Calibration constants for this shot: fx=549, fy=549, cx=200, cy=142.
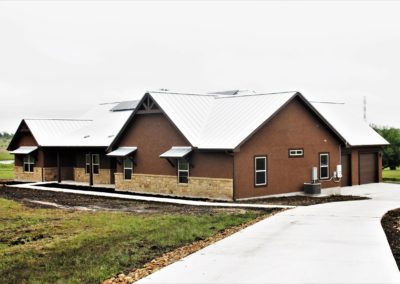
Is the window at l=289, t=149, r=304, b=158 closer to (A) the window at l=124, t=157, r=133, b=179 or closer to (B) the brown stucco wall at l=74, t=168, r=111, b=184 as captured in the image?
(A) the window at l=124, t=157, r=133, b=179

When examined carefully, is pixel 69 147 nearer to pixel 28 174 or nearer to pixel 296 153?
pixel 28 174

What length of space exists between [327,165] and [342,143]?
190 cm

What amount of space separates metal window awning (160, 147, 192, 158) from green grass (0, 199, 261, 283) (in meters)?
7.11

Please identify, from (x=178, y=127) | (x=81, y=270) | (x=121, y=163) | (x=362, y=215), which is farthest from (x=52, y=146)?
(x=81, y=270)

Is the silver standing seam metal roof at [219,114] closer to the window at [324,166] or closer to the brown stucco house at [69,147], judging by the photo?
the window at [324,166]

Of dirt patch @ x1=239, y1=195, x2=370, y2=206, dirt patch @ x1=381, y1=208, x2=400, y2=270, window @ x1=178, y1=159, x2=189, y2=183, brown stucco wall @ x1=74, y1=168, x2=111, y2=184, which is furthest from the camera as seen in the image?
brown stucco wall @ x1=74, y1=168, x2=111, y2=184

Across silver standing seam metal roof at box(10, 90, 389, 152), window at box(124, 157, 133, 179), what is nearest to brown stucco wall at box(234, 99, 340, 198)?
silver standing seam metal roof at box(10, 90, 389, 152)

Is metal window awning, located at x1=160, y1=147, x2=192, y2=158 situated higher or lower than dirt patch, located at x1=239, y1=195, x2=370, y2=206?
higher

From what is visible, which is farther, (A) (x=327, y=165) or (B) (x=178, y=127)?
(A) (x=327, y=165)

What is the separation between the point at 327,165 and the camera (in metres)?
32.0

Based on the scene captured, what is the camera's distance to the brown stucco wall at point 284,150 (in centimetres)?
2717

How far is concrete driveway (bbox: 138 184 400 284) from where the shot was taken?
1051 cm

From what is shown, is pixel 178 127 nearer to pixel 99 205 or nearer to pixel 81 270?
pixel 99 205

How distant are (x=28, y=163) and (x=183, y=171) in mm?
18113
